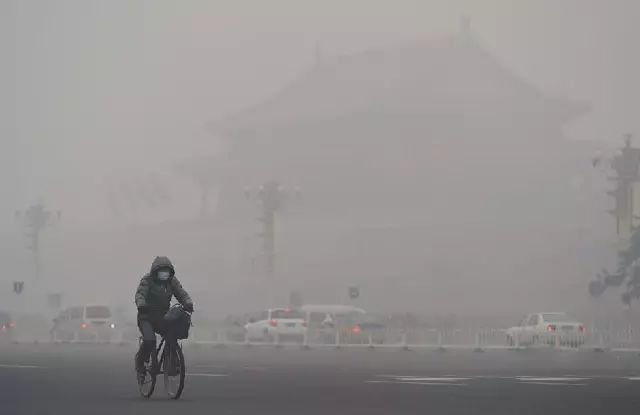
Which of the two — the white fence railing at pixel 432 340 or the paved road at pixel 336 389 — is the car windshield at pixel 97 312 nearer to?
the white fence railing at pixel 432 340

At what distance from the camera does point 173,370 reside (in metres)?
19.5

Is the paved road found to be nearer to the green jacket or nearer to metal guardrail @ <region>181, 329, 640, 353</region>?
the green jacket

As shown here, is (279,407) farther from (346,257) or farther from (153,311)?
(346,257)

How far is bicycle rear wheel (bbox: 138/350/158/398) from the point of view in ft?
64.8

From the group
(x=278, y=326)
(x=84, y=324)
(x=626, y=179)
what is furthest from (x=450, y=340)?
(x=626, y=179)

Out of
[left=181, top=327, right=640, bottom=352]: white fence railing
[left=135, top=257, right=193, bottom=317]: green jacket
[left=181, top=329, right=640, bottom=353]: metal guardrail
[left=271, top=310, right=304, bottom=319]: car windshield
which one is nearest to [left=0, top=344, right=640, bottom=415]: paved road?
[left=135, top=257, right=193, bottom=317]: green jacket

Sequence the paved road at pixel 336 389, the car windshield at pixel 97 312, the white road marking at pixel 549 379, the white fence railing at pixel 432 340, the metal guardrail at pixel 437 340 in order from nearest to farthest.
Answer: the paved road at pixel 336 389 < the white road marking at pixel 549 379 < the metal guardrail at pixel 437 340 < the white fence railing at pixel 432 340 < the car windshield at pixel 97 312

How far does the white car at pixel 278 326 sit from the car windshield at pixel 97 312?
6.53m

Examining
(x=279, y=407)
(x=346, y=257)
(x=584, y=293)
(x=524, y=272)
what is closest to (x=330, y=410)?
(x=279, y=407)

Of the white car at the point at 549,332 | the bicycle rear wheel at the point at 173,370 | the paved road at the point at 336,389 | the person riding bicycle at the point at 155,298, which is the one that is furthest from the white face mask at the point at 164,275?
the white car at the point at 549,332

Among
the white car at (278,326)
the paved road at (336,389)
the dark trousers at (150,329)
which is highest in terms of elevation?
the white car at (278,326)

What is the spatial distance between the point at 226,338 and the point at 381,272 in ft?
349

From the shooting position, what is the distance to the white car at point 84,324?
6200 cm

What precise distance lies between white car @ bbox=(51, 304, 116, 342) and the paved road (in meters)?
27.5
